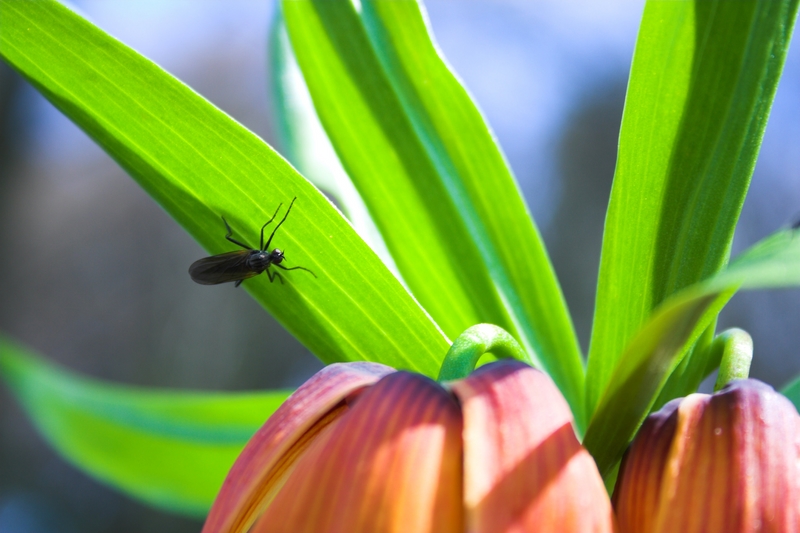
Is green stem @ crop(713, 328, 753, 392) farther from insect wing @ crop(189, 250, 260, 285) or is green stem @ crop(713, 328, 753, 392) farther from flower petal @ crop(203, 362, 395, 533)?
insect wing @ crop(189, 250, 260, 285)

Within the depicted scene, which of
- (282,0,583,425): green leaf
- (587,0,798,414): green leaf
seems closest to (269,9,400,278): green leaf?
(282,0,583,425): green leaf

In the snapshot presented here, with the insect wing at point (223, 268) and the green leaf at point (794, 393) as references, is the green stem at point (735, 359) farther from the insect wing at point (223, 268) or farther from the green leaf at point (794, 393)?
the insect wing at point (223, 268)

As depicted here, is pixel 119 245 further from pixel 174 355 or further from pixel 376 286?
pixel 376 286

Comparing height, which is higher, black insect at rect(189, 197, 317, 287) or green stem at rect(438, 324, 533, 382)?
black insect at rect(189, 197, 317, 287)

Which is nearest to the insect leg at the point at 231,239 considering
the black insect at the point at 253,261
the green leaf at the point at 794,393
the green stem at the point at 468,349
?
the black insect at the point at 253,261

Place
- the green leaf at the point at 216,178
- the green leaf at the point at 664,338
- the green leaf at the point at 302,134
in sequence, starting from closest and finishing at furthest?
the green leaf at the point at 664,338
the green leaf at the point at 216,178
the green leaf at the point at 302,134

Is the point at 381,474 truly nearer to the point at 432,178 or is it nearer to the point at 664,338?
the point at 664,338

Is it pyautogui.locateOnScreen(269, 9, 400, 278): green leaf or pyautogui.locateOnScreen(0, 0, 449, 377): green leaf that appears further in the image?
pyautogui.locateOnScreen(269, 9, 400, 278): green leaf
